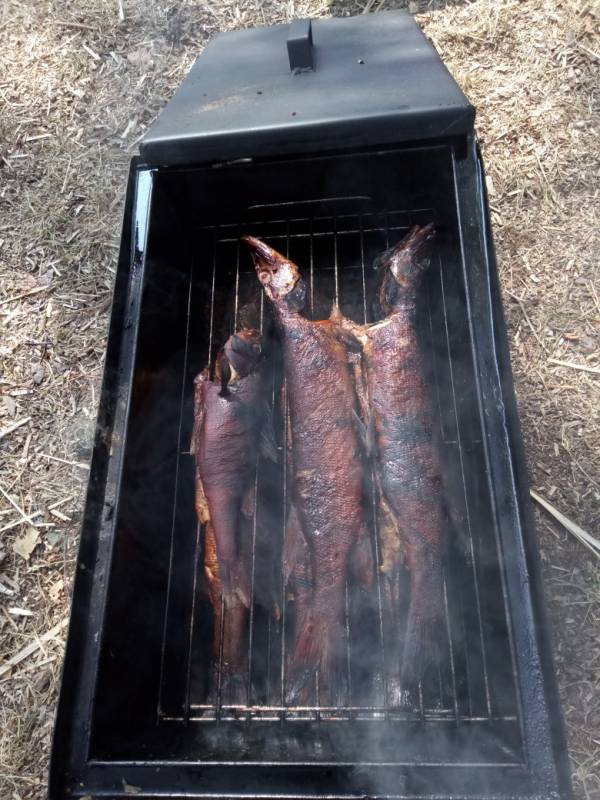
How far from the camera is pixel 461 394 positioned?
262 cm

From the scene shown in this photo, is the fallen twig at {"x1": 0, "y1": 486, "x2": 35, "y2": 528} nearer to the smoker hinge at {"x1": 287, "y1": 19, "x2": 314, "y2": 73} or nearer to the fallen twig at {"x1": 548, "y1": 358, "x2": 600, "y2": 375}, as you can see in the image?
the smoker hinge at {"x1": 287, "y1": 19, "x2": 314, "y2": 73}

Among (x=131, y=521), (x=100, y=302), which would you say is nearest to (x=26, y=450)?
(x=100, y=302)

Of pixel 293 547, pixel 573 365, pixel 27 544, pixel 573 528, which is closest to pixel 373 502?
pixel 293 547

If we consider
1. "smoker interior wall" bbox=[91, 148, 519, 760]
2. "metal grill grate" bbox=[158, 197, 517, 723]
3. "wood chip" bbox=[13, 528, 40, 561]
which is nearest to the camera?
"smoker interior wall" bbox=[91, 148, 519, 760]

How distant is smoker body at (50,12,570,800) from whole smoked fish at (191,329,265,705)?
4.3 inches

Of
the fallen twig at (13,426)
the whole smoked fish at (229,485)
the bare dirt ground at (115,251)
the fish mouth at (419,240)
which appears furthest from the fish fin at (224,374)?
the fallen twig at (13,426)

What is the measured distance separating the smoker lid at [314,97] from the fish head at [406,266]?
1.62ft

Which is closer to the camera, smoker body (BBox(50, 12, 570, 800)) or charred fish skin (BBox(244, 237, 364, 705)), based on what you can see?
smoker body (BBox(50, 12, 570, 800))

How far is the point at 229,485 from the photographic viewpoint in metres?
2.49

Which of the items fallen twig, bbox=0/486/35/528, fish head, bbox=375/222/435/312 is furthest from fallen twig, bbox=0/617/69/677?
fish head, bbox=375/222/435/312

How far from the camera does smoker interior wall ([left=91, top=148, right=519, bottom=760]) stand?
2.15 meters

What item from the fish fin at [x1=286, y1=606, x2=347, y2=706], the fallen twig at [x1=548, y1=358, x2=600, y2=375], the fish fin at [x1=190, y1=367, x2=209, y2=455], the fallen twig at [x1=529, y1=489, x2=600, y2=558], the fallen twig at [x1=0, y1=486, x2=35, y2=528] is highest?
the fallen twig at [x1=548, y1=358, x2=600, y2=375]

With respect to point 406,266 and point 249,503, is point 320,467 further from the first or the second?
point 406,266

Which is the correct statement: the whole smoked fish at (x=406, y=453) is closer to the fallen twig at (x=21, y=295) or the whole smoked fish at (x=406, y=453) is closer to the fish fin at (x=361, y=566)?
the fish fin at (x=361, y=566)
